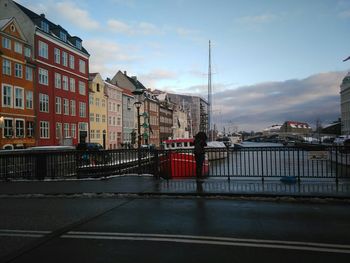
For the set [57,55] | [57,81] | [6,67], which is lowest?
[6,67]

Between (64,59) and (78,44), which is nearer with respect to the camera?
(64,59)

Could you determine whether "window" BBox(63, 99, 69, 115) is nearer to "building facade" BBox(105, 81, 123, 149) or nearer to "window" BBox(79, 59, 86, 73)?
"window" BBox(79, 59, 86, 73)

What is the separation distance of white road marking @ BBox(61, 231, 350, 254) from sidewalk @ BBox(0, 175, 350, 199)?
182 inches

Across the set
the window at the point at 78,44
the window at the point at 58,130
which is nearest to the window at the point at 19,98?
the window at the point at 58,130

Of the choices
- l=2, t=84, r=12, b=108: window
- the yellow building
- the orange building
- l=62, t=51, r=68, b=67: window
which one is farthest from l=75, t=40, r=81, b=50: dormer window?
l=2, t=84, r=12, b=108: window

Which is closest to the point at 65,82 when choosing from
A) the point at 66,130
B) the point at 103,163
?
the point at 66,130

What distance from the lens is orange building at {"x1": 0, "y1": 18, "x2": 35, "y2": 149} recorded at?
A: 42.8 metres

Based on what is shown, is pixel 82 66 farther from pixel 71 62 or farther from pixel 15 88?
pixel 15 88

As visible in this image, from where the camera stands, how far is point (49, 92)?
177ft

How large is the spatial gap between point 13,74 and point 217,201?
4050cm

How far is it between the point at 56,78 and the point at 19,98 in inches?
437

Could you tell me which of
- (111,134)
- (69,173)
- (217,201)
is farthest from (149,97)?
(217,201)

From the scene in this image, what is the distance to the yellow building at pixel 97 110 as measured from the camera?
228ft

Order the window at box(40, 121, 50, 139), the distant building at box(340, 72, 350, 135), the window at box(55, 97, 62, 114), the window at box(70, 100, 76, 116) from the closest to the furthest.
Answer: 1. the window at box(40, 121, 50, 139)
2. the window at box(55, 97, 62, 114)
3. the window at box(70, 100, 76, 116)
4. the distant building at box(340, 72, 350, 135)
